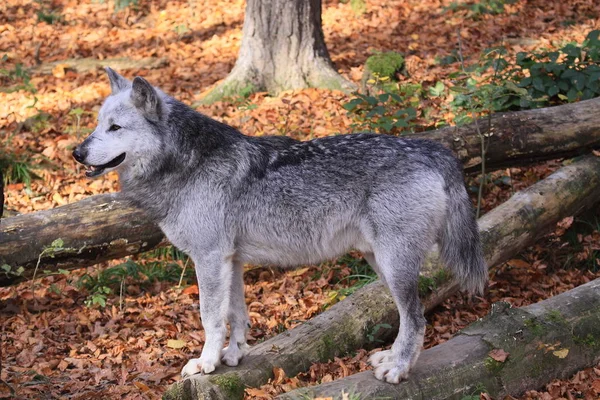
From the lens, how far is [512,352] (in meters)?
5.60

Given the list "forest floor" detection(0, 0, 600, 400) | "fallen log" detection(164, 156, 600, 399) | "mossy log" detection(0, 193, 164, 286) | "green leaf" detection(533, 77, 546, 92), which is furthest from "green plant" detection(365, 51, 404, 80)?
"mossy log" detection(0, 193, 164, 286)

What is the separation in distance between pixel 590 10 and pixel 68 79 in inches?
384

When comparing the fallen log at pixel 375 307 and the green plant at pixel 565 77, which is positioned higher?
the green plant at pixel 565 77

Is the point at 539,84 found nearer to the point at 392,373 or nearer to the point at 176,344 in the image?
the point at 392,373

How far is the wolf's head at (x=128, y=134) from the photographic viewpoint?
5.36 meters

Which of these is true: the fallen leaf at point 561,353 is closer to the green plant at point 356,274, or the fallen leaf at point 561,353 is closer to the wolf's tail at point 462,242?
the wolf's tail at point 462,242

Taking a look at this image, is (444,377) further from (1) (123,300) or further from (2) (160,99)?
(1) (123,300)

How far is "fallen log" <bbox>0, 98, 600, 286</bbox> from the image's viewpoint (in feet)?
24.0

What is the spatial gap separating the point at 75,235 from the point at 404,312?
376 centimetres

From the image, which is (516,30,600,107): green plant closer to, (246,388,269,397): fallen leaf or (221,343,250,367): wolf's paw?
(221,343,250,367): wolf's paw

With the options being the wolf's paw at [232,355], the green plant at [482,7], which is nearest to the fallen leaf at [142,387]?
the wolf's paw at [232,355]

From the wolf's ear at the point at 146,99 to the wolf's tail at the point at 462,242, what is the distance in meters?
2.34

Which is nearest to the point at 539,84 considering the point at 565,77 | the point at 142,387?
the point at 565,77

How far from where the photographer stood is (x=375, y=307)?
6.46 m
